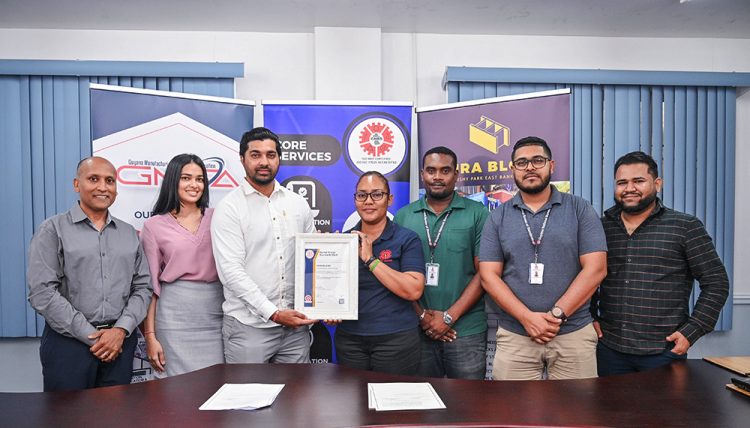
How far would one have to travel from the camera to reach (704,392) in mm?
1666

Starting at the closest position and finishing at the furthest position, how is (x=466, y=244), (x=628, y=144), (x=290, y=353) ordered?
(x=290, y=353), (x=466, y=244), (x=628, y=144)

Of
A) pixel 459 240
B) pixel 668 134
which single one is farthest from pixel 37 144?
pixel 668 134

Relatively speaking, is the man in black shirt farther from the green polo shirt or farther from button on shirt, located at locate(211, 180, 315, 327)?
button on shirt, located at locate(211, 180, 315, 327)

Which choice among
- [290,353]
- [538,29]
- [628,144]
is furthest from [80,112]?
[628,144]

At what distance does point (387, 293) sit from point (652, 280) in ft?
4.68

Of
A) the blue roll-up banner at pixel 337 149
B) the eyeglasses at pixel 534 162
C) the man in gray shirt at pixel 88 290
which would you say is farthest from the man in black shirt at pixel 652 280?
A: the man in gray shirt at pixel 88 290

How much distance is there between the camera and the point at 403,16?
12.9 feet

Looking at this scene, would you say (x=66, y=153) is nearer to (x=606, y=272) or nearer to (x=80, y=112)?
(x=80, y=112)

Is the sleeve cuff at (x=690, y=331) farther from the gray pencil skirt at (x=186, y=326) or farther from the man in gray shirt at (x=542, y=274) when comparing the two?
the gray pencil skirt at (x=186, y=326)

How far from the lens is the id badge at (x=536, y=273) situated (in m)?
2.47

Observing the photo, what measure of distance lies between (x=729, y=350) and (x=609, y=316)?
2.91 m

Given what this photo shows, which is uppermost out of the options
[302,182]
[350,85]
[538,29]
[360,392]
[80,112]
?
[538,29]

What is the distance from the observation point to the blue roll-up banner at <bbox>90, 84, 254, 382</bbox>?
343 cm

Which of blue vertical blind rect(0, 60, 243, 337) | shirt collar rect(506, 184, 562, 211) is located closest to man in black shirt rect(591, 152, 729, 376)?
shirt collar rect(506, 184, 562, 211)
